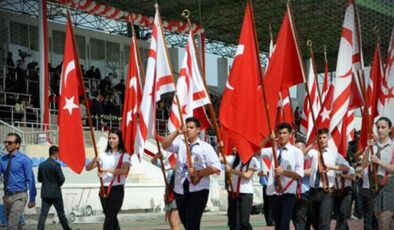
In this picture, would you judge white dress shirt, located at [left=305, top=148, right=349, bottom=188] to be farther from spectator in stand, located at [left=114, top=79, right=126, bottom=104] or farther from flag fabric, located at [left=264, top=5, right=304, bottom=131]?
spectator in stand, located at [left=114, top=79, right=126, bottom=104]

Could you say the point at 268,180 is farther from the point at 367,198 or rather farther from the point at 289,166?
the point at 367,198

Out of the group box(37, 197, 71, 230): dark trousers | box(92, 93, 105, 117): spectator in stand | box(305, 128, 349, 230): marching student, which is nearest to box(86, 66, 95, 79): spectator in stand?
box(92, 93, 105, 117): spectator in stand

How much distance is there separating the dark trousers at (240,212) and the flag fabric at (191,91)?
58.8 inches

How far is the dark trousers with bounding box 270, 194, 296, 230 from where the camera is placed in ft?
26.3

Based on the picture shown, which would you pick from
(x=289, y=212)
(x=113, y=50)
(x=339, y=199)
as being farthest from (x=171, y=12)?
(x=289, y=212)

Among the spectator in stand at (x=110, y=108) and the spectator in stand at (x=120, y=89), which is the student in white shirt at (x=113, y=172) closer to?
the spectator in stand at (x=110, y=108)

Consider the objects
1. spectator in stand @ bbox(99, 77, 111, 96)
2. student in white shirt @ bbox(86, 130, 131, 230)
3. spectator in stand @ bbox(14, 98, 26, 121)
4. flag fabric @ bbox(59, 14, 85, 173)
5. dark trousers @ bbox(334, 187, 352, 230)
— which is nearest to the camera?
student in white shirt @ bbox(86, 130, 131, 230)

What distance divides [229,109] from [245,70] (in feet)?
2.07

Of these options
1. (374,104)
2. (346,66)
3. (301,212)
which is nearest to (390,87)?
(346,66)

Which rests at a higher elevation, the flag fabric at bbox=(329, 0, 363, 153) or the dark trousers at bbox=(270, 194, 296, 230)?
the flag fabric at bbox=(329, 0, 363, 153)

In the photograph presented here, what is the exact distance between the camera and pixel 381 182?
8.14 m

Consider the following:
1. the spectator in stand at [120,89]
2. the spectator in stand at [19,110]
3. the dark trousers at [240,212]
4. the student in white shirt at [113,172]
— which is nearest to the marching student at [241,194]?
the dark trousers at [240,212]

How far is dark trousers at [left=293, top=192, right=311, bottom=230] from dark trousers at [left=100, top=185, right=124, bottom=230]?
94.3 inches

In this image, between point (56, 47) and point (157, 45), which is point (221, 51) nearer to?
point (56, 47)
